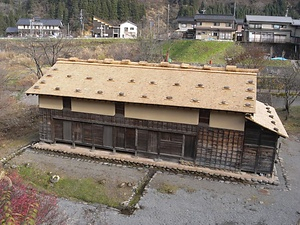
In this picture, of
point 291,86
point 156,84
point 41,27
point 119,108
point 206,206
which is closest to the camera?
point 206,206

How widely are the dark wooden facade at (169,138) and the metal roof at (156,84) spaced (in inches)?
32.7

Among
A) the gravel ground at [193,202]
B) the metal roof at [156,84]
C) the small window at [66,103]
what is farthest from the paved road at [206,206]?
the small window at [66,103]

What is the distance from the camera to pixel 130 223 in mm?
9227

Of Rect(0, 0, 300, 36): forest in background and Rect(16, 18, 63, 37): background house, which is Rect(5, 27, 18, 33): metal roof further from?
Rect(0, 0, 300, 36): forest in background

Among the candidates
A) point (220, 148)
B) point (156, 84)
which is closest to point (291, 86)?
point (220, 148)

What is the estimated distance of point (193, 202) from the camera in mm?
10469

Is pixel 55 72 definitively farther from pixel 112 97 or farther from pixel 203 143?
pixel 203 143

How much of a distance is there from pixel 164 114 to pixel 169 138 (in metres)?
1.06

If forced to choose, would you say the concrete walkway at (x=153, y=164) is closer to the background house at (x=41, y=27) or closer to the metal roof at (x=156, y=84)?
the metal roof at (x=156, y=84)

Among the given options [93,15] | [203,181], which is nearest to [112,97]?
[203,181]

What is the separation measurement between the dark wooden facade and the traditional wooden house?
38 millimetres

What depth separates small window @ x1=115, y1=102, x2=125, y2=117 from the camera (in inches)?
514

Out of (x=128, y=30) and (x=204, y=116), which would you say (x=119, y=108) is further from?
(x=128, y=30)

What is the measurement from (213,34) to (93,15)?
101 feet
